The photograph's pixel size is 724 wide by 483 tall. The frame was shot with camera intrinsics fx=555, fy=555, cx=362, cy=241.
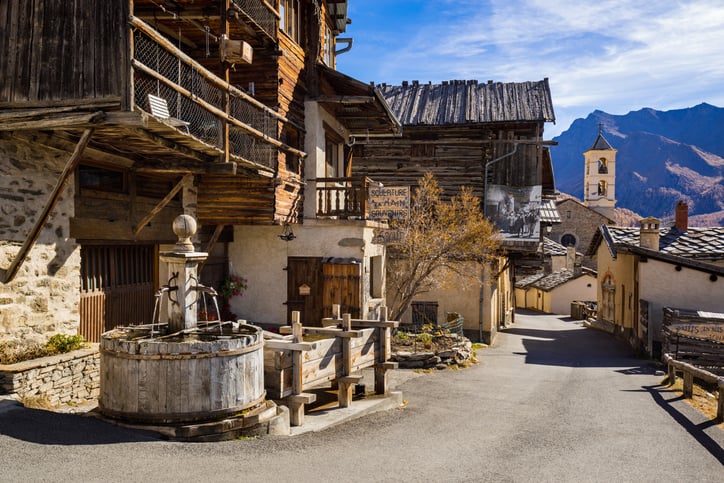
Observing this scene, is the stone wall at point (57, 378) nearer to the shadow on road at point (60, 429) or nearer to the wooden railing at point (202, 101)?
the shadow on road at point (60, 429)

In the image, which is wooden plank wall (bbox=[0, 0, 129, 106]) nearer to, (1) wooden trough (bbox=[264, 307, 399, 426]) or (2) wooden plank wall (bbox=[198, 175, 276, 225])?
(1) wooden trough (bbox=[264, 307, 399, 426])

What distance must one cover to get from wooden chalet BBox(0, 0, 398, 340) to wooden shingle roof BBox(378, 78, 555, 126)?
5.77 m

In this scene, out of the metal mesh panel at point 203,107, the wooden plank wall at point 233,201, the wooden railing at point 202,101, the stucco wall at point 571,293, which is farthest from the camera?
the stucco wall at point 571,293

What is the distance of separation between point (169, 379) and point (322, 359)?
2989mm

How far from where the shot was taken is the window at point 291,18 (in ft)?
45.9

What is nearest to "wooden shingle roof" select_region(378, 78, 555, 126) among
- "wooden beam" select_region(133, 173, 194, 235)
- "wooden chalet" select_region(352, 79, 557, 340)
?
"wooden chalet" select_region(352, 79, 557, 340)

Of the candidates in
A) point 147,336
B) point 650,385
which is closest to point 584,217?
point 650,385

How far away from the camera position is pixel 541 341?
75.2 ft

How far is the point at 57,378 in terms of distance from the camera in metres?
7.93

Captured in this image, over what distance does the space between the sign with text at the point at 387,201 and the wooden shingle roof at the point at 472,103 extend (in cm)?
778

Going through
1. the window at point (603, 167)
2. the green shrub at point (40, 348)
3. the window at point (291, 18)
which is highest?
the window at point (603, 167)

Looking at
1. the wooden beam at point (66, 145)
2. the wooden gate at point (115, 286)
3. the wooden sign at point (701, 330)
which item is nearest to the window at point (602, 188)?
the wooden sign at point (701, 330)

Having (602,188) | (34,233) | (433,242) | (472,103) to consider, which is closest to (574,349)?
(433,242)

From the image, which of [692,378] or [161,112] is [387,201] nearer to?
[161,112]
